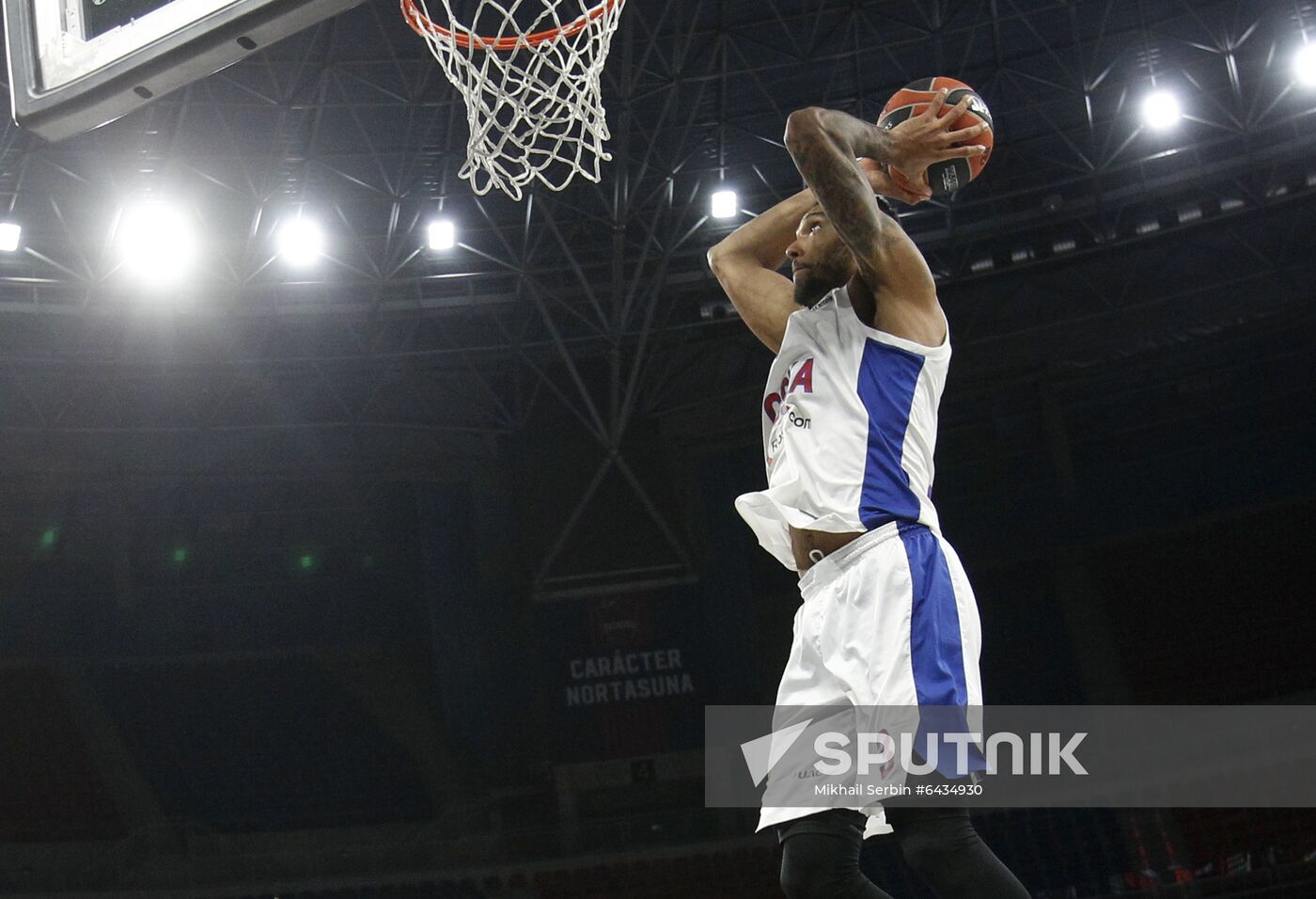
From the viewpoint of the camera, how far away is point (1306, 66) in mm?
13398

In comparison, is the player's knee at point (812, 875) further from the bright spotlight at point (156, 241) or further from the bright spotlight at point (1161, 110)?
the bright spotlight at point (1161, 110)

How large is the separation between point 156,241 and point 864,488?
11777mm

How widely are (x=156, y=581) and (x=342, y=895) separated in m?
5.19

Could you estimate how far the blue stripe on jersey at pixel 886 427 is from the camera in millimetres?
2938

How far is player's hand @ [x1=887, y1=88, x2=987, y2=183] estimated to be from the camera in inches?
122

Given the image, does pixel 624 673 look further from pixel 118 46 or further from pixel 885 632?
pixel 885 632

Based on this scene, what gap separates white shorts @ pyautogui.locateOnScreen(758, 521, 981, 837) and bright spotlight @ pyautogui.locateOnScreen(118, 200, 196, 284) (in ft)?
38.4

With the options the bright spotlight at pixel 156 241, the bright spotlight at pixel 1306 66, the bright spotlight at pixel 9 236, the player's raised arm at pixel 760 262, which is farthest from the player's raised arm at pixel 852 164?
the bright spotlight at pixel 1306 66

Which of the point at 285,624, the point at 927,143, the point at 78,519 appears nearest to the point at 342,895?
the point at 285,624

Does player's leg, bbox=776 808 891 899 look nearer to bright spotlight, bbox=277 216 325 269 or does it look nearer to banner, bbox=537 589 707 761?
bright spotlight, bbox=277 216 325 269

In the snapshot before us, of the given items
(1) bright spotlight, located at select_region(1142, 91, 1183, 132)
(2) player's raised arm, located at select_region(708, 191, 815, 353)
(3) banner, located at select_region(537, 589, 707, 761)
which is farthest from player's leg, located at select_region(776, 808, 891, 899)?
(3) banner, located at select_region(537, 589, 707, 761)

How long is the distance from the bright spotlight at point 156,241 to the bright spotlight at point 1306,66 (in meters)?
11.3

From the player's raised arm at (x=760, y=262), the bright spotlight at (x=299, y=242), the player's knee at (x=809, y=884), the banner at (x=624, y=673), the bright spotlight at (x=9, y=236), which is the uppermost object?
the bright spotlight at (x=299, y=242)

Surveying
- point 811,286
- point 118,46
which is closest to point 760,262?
point 811,286
